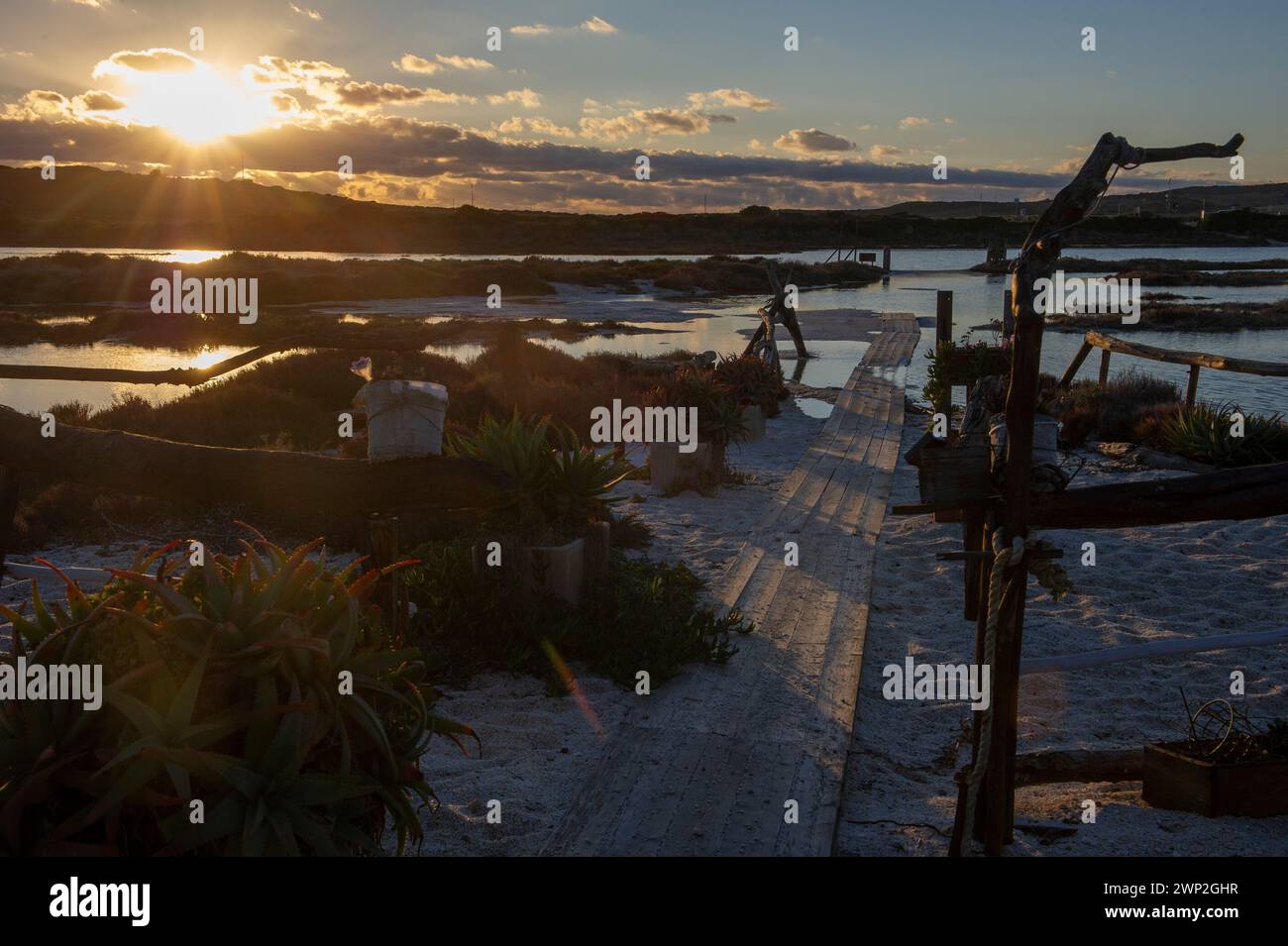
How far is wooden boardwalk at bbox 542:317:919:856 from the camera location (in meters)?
4.22

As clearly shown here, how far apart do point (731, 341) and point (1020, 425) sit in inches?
978

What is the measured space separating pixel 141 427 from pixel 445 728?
12.2 m

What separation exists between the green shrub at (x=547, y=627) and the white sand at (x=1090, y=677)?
1160mm

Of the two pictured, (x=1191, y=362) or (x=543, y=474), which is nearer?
(x=543, y=474)

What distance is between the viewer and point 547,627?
6.44 meters

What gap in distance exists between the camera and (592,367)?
19.5 m

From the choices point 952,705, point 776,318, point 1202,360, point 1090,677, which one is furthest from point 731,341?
point 952,705

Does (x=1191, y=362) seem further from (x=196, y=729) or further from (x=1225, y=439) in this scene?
(x=196, y=729)

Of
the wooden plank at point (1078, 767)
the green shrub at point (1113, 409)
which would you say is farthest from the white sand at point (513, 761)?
the green shrub at point (1113, 409)

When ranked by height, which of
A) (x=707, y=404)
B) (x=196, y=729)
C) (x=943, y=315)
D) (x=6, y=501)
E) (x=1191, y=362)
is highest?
(x=943, y=315)
